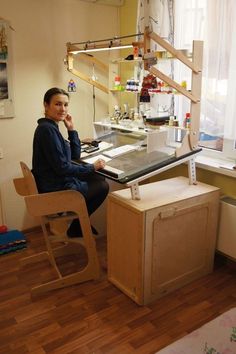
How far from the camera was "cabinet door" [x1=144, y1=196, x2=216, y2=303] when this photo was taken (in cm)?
218

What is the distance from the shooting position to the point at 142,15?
2943 mm

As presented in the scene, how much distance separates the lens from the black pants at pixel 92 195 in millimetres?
2543

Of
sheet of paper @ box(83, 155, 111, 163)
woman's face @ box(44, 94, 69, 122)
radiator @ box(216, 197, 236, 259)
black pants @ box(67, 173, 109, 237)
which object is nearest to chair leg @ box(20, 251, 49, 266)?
black pants @ box(67, 173, 109, 237)

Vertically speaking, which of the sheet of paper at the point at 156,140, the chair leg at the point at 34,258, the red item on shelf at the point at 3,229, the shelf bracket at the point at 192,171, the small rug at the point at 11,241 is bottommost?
the chair leg at the point at 34,258

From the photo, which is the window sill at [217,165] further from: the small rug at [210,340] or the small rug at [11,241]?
the small rug at [11,241]

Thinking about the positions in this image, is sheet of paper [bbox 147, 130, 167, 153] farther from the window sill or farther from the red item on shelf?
the red item on shelf

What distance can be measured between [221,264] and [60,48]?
2.39 m

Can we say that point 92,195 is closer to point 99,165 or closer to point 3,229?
point 99,165

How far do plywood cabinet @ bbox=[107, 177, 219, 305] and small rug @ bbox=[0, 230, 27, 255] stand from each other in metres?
0.97

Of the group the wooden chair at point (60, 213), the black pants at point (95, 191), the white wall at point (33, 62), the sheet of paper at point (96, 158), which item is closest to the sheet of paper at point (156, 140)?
the sheet of paper at point (96, 158)

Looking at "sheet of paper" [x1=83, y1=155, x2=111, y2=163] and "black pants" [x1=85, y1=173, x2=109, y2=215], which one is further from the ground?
"sheet of paper" [x1=83, y1=155, x2=111, y2=163]

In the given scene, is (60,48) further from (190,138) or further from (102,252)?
(102,252)

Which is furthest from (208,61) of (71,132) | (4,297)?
(4,297)

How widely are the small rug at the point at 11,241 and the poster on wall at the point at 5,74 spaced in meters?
1.07
